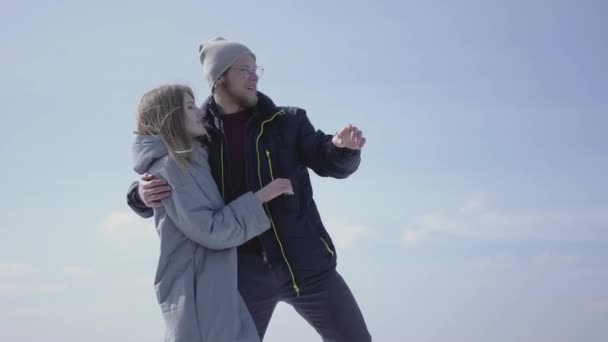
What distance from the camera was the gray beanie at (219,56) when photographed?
19.0ft

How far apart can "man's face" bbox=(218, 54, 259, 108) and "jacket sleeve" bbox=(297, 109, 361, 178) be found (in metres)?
0.41

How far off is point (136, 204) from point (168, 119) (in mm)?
642

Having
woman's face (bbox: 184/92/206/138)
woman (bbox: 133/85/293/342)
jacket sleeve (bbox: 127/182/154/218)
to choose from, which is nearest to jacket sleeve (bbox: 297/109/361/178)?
woman (bbox: 133/85/293/342)

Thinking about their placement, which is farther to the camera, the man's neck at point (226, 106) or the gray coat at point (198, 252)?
the man's neck at point (226, 106)

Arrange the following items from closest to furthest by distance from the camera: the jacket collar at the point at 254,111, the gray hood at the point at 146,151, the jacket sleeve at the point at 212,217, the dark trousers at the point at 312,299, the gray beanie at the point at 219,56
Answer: the jacket sleeve at the point at 212,217
the gray hood at the point at 146,151
the dark trousers at the point at 312,299
the jacket collar at the point at 254,111
the gray beanie at the point at 219,56

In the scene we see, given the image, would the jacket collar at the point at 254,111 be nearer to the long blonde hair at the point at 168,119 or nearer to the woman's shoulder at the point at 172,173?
the long blonde hair at the point at 168,119

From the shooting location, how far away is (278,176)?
220 inches

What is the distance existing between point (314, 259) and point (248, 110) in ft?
4.07

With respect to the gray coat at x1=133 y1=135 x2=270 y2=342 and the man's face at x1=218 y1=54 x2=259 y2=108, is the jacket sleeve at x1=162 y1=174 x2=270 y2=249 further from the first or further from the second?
the man's face at x1=218 y1=54 x2=259 y2=108

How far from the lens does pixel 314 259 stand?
218 inches

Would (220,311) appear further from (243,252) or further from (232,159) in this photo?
(232,159)

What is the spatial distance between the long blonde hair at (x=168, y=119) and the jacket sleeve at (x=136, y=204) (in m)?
0.42

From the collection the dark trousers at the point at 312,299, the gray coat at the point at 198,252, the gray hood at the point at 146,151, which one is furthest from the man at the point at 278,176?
the gray coat at the point at 198,252

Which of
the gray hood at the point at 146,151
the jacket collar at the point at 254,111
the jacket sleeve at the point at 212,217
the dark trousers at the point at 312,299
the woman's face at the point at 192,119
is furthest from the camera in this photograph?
the jacket collar at the point at 254,111
